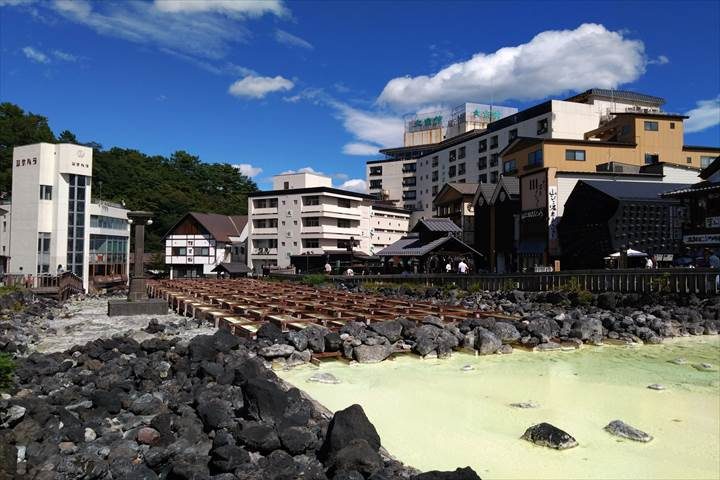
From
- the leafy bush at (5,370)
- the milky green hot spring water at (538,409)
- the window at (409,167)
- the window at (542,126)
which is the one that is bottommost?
the milky green hot spring water at (538,409)

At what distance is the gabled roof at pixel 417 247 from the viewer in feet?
117

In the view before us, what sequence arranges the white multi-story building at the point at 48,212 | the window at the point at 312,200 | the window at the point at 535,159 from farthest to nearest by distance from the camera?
1. the window at the point at 312,200
2. the window at the point at 535,159
3. the white multi-story building at the point at 48,212

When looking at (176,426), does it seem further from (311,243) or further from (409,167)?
(409,167)

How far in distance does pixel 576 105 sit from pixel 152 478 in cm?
5241

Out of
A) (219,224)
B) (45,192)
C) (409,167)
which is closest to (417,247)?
(45,192)

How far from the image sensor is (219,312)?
62.8 ft

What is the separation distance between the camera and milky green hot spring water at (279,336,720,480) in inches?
263

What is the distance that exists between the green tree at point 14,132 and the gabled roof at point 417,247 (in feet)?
124

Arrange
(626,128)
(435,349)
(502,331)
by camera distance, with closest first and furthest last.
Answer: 1. (435,349)
2. (502,331)
3. (626,128)

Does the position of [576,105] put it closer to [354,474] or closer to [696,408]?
[696,408]

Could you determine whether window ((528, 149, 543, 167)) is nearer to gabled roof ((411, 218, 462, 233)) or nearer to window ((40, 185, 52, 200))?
gabled roof ((411, 218, 462, 233))

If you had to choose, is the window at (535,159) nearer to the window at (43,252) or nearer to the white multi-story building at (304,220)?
the white multi-story building at (304,220)

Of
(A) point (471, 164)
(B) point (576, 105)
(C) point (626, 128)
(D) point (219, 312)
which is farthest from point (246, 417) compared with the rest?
(A) point (471, 164)

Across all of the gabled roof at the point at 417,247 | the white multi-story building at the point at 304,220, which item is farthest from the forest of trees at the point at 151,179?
the gabled roof at the point at 417,247
